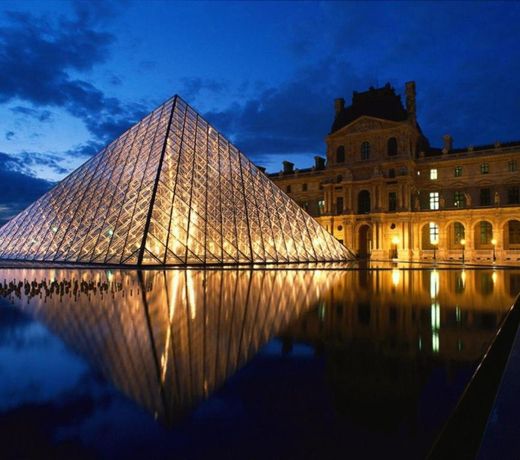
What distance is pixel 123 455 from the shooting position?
2.66 m

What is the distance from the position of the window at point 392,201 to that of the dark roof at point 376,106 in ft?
27.4

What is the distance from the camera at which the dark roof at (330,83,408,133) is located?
46631mm

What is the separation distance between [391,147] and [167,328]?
42017mm

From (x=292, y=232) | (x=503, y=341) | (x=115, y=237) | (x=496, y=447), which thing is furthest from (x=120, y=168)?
(x=496, y=447)

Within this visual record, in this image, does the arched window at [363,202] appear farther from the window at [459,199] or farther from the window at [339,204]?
the window at [459,199]

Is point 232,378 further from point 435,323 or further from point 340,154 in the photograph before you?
point 340,154

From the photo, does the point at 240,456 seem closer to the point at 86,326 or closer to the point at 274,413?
the point at 274,413

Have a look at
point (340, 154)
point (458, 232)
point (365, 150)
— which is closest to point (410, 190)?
point (458, 232)

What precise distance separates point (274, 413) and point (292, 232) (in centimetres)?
2527

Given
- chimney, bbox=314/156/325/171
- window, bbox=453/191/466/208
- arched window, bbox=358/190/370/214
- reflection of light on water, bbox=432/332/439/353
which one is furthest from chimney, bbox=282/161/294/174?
reflection of light on water, bbox=432/332/439/353

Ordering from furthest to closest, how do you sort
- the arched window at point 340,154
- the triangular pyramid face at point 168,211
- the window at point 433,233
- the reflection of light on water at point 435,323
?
1. the arched window at point 340,154
2. the window at point 433,233
3. the triangular pyramid face at point 168,211
4. the reflection of light on water at point 435,323

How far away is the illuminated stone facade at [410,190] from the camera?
131 ft

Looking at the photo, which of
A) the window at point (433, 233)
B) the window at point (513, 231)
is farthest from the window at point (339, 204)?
the window at point (513, 231)

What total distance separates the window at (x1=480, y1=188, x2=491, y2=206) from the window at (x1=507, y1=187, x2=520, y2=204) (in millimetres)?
1608
